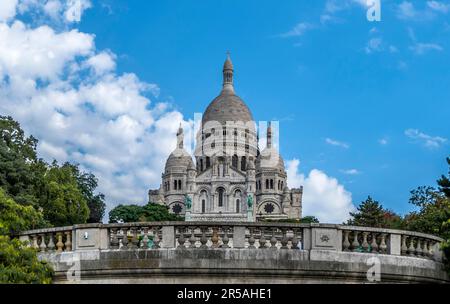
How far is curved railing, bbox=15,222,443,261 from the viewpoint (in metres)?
13.5

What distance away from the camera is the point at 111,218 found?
358 feet

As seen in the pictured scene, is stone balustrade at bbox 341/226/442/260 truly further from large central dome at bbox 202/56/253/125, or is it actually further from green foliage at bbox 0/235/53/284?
large central dome at bbox 202/56/253/125

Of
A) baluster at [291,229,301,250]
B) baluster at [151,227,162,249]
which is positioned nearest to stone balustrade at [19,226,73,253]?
baluster at [151,227,162,249]

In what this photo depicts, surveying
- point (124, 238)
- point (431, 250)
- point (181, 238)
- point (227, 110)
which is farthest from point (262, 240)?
point (227, 110)

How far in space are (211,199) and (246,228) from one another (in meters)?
142

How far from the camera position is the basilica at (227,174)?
155 meters

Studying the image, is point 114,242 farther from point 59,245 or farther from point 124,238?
point 59,245

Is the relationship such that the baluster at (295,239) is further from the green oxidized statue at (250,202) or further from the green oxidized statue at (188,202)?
the green oxidized statue at (188,202)

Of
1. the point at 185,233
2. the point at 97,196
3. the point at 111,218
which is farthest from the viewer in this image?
the point at 111,218

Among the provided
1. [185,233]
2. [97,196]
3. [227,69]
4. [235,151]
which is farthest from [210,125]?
[185,233]

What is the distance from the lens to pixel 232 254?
1334 cm

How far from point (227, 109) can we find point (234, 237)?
149226mm

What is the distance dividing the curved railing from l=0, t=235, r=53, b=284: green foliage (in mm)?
496
